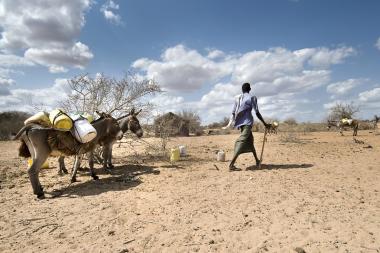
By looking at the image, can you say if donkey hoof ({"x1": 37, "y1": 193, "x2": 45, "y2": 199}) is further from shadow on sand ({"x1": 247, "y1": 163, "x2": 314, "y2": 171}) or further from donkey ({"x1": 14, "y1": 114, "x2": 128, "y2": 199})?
shadow on sand ({"x1": 247, "y1": 163, "x2": 314, "y2": 171})

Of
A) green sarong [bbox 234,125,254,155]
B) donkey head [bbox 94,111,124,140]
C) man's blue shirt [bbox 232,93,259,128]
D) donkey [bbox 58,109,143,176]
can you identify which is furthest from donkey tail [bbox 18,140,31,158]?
man's blue shirt [bbox 232,93,259,128]

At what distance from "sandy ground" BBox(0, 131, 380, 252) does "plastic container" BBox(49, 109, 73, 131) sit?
1.42 metres

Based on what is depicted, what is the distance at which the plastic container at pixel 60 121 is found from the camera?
7.05 meters

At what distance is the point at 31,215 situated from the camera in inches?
227

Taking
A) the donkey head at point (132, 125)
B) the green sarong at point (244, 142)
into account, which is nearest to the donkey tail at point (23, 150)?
the donkey head at point (132, 125)

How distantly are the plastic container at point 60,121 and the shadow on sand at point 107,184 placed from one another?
1.38 m

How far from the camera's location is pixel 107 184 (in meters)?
7.76

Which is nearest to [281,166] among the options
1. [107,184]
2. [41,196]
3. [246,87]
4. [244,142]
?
[244,142]

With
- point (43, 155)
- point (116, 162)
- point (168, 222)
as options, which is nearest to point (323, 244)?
point (168, 222)

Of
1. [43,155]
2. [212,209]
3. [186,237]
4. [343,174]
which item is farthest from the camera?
[343,174]

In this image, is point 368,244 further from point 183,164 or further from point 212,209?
point 183,164

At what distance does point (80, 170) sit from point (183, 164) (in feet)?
10.0

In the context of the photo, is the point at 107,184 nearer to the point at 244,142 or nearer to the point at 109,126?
the point at 109,126

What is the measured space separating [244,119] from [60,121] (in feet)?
14.3
